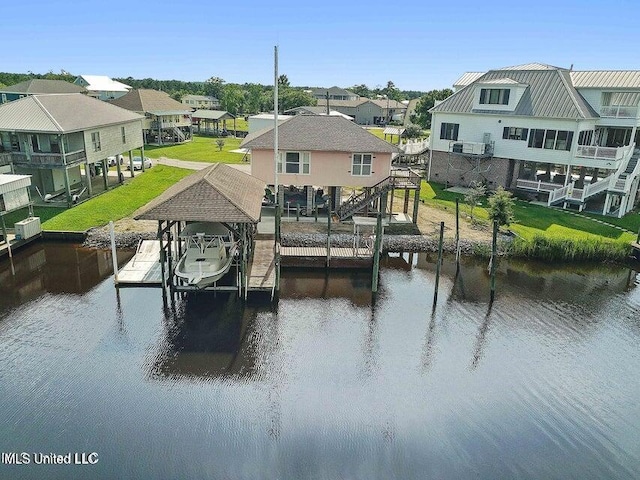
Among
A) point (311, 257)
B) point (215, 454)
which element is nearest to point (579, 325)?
point (311, 257)

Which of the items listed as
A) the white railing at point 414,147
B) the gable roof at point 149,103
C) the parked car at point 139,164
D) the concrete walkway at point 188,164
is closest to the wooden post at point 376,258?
the white railing at point 414,147

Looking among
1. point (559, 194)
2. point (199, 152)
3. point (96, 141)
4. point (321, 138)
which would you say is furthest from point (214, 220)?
point (199, 152)

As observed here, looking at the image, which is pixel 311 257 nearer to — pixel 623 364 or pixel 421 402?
pixel 421 402

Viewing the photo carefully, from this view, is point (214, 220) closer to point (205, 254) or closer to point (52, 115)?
point (205, 254)

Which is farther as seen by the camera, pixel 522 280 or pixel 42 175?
pixel 42 175

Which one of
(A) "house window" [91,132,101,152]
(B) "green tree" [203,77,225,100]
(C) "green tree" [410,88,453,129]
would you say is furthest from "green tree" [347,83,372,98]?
(A) "house window" [91,132,101,152]

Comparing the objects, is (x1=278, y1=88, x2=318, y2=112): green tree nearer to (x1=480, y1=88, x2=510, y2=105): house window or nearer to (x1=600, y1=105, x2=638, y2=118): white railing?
(x1=480, y1=88, x2=510, y2=105): house window
